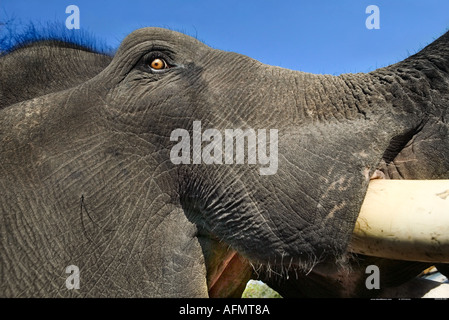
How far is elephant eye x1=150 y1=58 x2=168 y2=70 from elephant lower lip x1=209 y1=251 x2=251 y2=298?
49.5 inches

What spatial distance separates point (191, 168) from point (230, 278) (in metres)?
1.02

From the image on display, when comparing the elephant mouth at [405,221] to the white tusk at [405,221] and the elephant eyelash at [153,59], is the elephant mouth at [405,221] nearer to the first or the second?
the white tusk at [405,221]

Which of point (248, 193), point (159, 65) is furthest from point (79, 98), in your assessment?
point (248, 193)

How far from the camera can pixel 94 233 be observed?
2.74 metres

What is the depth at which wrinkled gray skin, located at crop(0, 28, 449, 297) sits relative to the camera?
97.3 inches

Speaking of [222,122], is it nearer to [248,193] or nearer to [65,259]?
[248,193]

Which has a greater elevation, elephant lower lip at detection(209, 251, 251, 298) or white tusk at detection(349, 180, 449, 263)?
white tusk at detection(349, 180, 449, 263)
